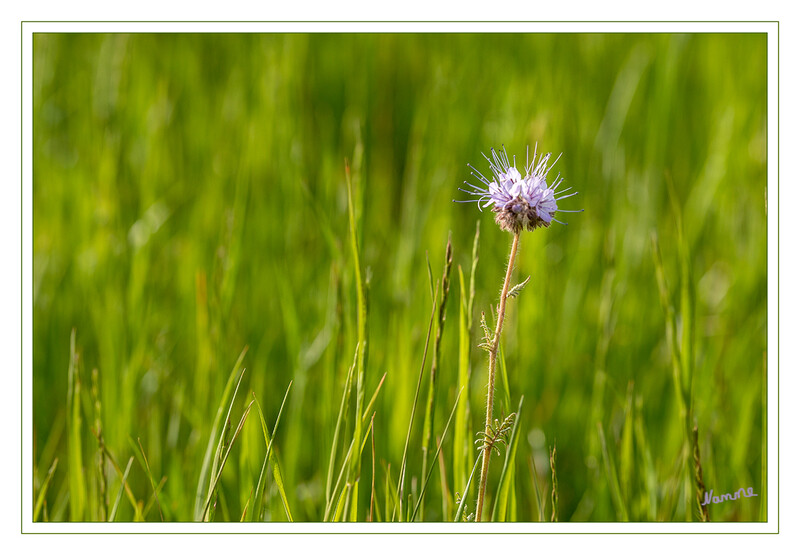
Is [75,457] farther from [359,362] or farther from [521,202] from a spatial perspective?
[521,202]

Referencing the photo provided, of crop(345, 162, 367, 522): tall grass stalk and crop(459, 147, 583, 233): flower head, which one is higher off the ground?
crop(459, 147, 583, 233): flower head

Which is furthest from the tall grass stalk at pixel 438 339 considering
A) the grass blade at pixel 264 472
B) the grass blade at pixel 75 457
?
the grass blade at pixel 75 457

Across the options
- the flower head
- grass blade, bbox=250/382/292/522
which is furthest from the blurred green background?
the flower head

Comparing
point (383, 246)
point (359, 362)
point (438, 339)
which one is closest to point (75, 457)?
point (359, 362)

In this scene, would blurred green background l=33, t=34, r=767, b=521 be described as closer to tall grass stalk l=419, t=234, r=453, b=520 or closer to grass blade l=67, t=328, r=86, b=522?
grass blade l=67, t=328, r=86, b=522

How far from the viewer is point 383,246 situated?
1750 mm

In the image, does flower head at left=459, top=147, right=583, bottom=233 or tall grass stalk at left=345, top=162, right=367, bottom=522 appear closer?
flower head at left=459, top=147, right=583, bottom=233

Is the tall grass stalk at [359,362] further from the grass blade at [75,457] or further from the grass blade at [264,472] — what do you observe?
the grass blade at [75,457]

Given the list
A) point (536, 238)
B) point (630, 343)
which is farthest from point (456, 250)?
point (630, 343)

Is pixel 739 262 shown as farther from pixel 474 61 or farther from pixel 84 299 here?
pixel 84 299

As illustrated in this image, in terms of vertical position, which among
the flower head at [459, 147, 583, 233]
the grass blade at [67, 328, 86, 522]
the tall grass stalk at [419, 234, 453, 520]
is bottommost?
the grass blade at [67, 328, 86, 522]

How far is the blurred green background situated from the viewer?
1.25 meters

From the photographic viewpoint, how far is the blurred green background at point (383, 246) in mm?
→ 1254
